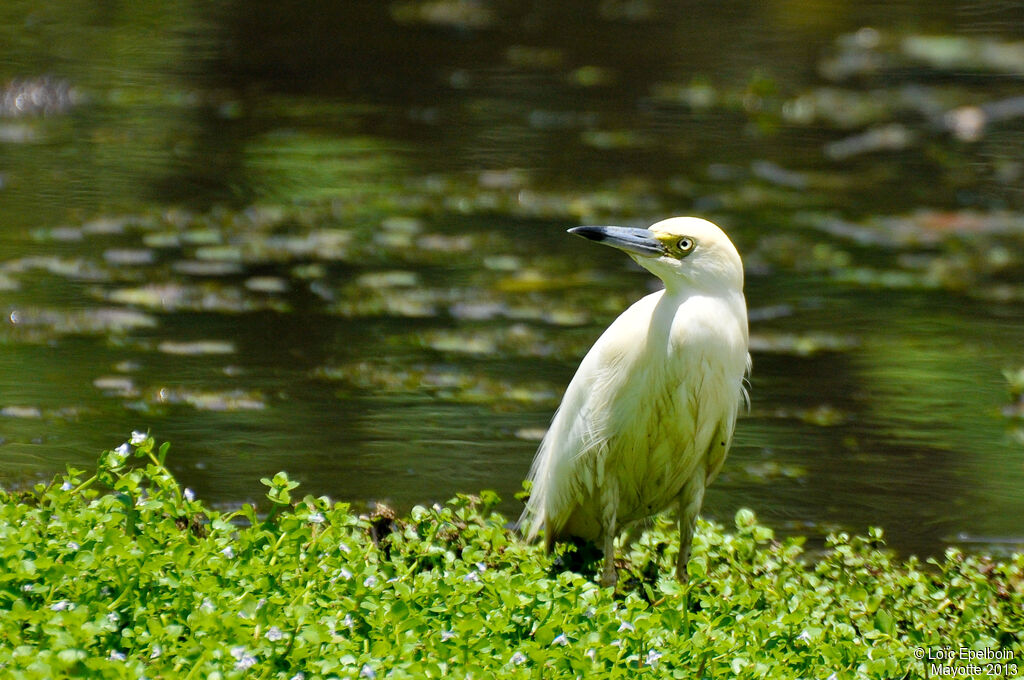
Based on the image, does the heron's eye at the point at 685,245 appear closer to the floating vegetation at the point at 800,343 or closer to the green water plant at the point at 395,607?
the green water plant at the point at 395,607

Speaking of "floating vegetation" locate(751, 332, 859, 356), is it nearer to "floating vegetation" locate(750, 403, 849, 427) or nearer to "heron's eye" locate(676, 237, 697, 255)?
"floating vegetation" locate(750, 403, 849, 427)

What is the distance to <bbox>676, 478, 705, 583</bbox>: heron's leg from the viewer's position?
3.90m

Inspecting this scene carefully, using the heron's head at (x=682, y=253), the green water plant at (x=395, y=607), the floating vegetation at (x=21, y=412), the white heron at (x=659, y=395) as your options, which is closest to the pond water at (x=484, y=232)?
the floating vegetation at (x=21, y=412)

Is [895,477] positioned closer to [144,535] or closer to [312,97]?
[144,535]

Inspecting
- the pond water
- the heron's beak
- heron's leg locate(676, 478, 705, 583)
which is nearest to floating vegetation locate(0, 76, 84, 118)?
the pond water

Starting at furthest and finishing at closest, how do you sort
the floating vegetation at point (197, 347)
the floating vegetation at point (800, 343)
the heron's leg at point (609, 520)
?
1. the floating vegetation at point (800, 343)
2. the floating vegetation at point (197, 347)
3. the heron's leg at point (609, 520)

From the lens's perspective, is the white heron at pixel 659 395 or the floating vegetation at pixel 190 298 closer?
the white heron at pixel 659 395

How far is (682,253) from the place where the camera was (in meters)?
3.74

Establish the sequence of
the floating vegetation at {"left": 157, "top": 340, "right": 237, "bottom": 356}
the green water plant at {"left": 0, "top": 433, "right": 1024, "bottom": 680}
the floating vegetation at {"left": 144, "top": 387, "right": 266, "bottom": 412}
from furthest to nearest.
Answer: the floating vegetation at {"left": 157, "top": 340, "right": 237, "bottom": 356}, the floating vegetation at {"left": 144, "top": 387, "right": 266, "bottom": 412}, the green water plant at {"left": 0, "top": 433, "right": 1024, "bottom": 680}

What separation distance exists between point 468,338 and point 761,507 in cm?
185

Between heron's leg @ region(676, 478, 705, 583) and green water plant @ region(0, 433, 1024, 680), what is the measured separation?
80 mm

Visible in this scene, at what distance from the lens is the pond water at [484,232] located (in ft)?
16.9

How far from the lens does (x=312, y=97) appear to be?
1043cm

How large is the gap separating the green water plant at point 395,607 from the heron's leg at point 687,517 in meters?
0.08
